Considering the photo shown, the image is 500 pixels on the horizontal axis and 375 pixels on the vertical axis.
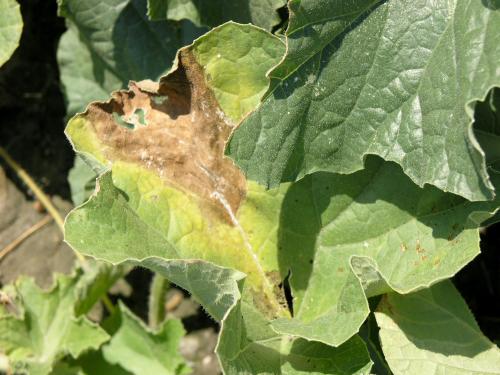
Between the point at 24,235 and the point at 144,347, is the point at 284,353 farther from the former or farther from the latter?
the point at 24,235

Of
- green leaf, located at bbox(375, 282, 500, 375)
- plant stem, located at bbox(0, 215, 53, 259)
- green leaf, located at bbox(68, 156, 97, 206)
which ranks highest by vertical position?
green leaf, located at bbox(68, 156, 97, 206)

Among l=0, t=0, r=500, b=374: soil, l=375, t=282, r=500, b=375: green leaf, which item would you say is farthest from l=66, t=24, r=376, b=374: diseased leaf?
l=0, t=0, r=500, b=374: soil

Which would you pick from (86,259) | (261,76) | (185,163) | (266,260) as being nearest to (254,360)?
(266,260)

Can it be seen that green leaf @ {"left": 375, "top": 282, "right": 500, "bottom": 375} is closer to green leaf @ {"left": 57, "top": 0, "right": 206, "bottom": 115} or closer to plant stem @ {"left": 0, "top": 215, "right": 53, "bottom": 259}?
green leaf @ {"left": 57, "top": 0, "right": 206, "bottom": 115}

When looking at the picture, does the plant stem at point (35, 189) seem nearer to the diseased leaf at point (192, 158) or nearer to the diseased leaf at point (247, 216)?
the diseased leaf at point (247, 216)

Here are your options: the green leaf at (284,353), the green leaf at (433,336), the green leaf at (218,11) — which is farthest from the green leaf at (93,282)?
the green leaf at (433,336)

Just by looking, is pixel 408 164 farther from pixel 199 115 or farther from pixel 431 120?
pixel 199 115

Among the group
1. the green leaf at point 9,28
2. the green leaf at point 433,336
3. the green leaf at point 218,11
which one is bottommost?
the green leaf at point 433,336
